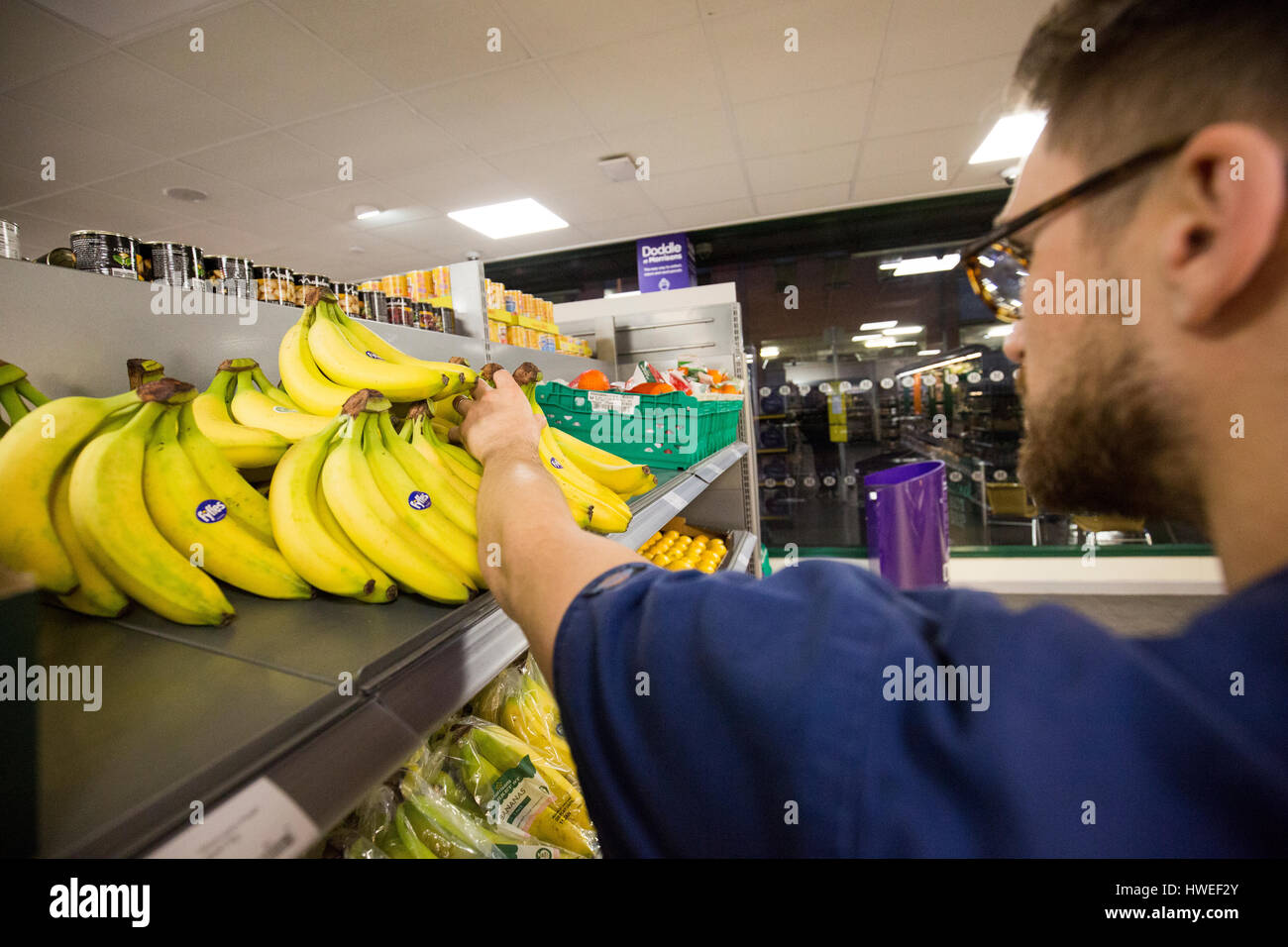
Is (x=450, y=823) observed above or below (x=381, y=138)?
below

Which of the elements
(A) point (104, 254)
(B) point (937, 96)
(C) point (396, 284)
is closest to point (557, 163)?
(B) point (937, 96)

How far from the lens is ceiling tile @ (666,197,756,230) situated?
5906mm

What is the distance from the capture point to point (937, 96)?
4121 millimetres

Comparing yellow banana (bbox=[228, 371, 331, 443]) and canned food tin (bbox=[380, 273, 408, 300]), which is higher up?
canned food tin (bbox=[380, 273, 408, 300])

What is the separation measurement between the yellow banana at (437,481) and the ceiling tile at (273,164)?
176 inches

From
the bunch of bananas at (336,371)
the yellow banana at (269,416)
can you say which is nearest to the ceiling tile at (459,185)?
the bunch of bananas at (336,371)

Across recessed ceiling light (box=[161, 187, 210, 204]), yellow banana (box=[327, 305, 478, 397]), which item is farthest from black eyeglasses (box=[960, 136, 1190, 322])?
recessed ceiling light (box=[161, 187, 210, 204])

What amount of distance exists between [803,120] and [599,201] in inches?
80.6

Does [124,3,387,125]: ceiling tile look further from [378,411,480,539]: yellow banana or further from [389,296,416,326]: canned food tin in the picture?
[378,411,480,539]: yellow banana

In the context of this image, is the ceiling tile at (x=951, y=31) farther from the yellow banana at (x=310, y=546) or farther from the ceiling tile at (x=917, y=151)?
the yellow banana at (x=310, y=546)

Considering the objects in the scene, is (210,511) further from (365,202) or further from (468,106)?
(365,202)

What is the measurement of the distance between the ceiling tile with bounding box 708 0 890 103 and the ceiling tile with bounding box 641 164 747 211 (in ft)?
3.75
